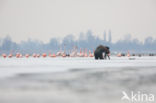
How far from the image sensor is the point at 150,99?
4.71 m

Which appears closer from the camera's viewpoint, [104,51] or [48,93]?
[48,93]

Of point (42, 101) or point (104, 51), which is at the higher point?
point (104, 51)

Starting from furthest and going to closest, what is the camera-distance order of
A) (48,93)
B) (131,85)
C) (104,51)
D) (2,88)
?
(104,51)
(131,85)
(2,88)
(48,93)

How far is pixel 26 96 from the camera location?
15.7 feet

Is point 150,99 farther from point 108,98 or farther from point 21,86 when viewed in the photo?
point 21,86

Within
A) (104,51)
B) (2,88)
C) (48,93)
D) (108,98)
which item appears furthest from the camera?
(104,51)

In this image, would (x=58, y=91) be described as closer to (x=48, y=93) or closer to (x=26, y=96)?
(x=48, y=93)

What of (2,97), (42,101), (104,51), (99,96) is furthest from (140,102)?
(104,51)

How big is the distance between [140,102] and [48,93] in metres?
1.45

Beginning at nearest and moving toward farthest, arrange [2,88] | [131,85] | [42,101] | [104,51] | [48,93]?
[42,101]
[48,93]
[2,88]
[131,85]
[104,51]

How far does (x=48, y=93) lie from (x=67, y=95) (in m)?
0.36

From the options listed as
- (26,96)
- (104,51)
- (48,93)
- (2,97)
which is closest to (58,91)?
(48,93)

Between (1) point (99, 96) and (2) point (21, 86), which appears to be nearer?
(1) point (99, 96)

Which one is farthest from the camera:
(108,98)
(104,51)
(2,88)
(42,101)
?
(104,51)
